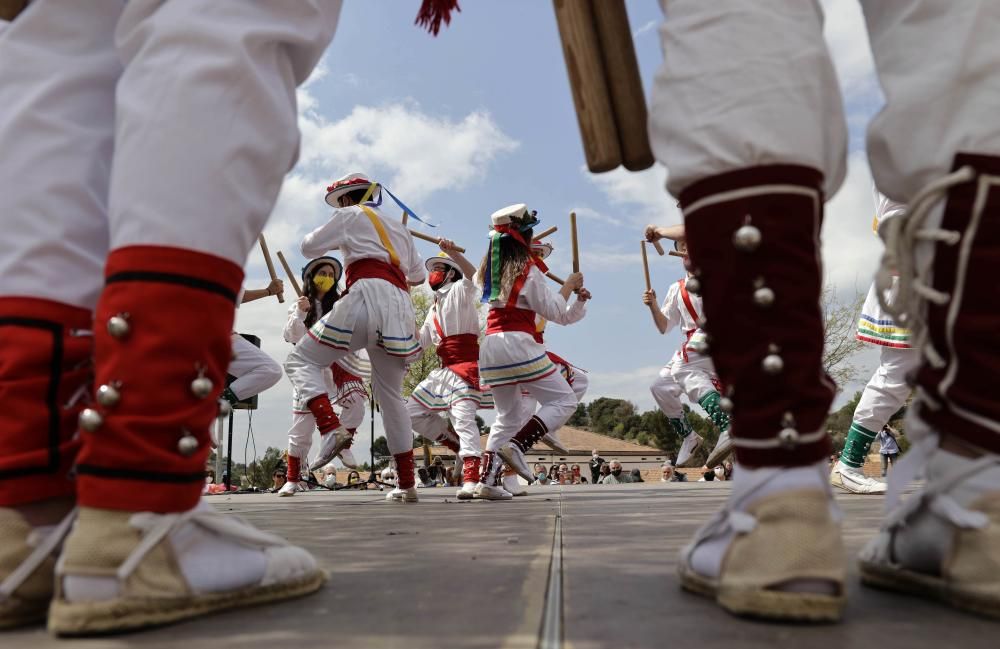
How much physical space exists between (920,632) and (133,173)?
3.79ft

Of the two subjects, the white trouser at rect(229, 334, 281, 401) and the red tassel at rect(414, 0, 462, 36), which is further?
the white trouser at rect(229, 334, 281, 401)

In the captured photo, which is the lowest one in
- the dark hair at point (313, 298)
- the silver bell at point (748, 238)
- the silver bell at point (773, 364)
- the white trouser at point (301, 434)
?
the silver bell at point (773, 364)

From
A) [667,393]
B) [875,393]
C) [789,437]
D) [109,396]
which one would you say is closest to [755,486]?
[789,437]

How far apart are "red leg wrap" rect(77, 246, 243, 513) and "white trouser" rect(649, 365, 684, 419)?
31.2 ft

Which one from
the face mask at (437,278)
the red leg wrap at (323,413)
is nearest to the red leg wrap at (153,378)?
the red leg wrap at (323,413)

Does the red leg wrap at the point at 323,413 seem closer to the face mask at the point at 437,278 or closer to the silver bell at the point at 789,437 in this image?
the face mask at the point at 437,278

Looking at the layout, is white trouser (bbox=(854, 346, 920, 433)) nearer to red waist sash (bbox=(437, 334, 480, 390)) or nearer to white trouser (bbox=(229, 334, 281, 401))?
red waist sash (bbox=(437, 334, 480, 390))

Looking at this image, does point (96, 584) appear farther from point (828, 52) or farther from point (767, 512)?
point (828, 52)

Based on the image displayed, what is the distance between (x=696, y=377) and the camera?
8336mm

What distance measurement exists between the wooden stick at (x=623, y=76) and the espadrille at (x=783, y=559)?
689mm

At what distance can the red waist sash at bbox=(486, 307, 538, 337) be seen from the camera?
6402mm

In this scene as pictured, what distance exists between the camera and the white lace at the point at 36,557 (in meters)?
1.08

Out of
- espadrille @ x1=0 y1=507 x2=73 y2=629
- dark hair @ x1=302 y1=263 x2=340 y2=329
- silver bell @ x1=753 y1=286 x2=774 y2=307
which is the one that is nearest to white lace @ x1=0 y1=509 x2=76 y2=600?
espadrille @ x1=0 y1=507 x2=73 y2=629

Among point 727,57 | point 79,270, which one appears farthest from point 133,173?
point 727,57
